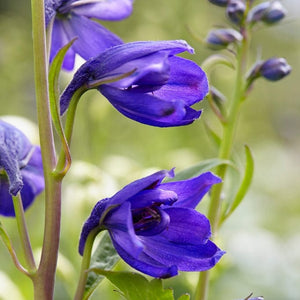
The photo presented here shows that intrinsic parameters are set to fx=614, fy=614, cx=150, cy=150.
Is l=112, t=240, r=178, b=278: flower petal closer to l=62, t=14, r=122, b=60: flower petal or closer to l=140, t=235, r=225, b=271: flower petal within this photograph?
l=140, t=235, r=225, b=271: flower petal

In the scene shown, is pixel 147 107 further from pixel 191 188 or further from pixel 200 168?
pixel 200 168

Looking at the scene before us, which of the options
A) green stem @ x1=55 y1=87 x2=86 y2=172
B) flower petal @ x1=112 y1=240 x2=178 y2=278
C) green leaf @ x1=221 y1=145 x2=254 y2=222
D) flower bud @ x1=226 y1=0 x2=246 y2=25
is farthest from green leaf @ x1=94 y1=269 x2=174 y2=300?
flower bud @ x1=226 y1=0 x2=246 y2=25

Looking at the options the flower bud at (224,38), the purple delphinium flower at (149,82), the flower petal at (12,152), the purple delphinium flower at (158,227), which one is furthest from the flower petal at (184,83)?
the flower bud at (224,38)

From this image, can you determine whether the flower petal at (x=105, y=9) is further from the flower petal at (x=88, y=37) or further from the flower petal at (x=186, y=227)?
the flower petal at (x=186, y=227)

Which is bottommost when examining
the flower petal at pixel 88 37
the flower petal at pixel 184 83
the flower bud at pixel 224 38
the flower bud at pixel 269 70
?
the flower bud at pixel 269 70

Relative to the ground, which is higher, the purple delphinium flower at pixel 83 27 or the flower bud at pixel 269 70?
the purple delphinium flower at pixel 83 27

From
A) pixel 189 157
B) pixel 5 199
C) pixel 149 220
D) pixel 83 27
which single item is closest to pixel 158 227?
pixel 149 220
